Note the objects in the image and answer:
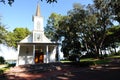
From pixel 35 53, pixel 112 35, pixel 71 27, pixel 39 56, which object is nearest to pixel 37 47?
pixel 35 53

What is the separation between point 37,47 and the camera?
3219 cm

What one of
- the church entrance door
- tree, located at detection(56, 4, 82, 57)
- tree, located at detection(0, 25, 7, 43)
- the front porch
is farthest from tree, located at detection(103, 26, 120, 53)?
tree, located at detection(0, 25, 7, 43)

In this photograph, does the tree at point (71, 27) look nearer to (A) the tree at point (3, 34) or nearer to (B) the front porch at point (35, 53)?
(B) the front porch at point (35, 53)

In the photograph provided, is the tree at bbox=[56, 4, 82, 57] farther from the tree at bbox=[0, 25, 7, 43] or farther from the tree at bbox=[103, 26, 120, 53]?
the tree at bbox=[0, 25, 7, 43]

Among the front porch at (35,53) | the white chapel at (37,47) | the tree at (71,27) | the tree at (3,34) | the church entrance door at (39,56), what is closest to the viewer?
the front porch at (35,53)

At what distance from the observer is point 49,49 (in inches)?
1300

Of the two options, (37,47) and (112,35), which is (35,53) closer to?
(37,47)

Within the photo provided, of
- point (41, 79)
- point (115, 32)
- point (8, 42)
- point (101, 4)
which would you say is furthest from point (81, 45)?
point (41, 79)

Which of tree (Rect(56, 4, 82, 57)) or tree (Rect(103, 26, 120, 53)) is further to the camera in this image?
tree (Rect(103, 26, 120, 53))

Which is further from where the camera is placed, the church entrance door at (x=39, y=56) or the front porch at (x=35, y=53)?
the church entrance door at (x=39, y=56)

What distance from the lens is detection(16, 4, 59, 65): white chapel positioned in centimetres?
3033

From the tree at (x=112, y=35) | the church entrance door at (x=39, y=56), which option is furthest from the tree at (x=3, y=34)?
the tree at (x=112, y=35)

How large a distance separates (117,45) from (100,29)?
20995mm

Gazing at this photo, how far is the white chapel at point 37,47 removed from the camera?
30328 millimetres
